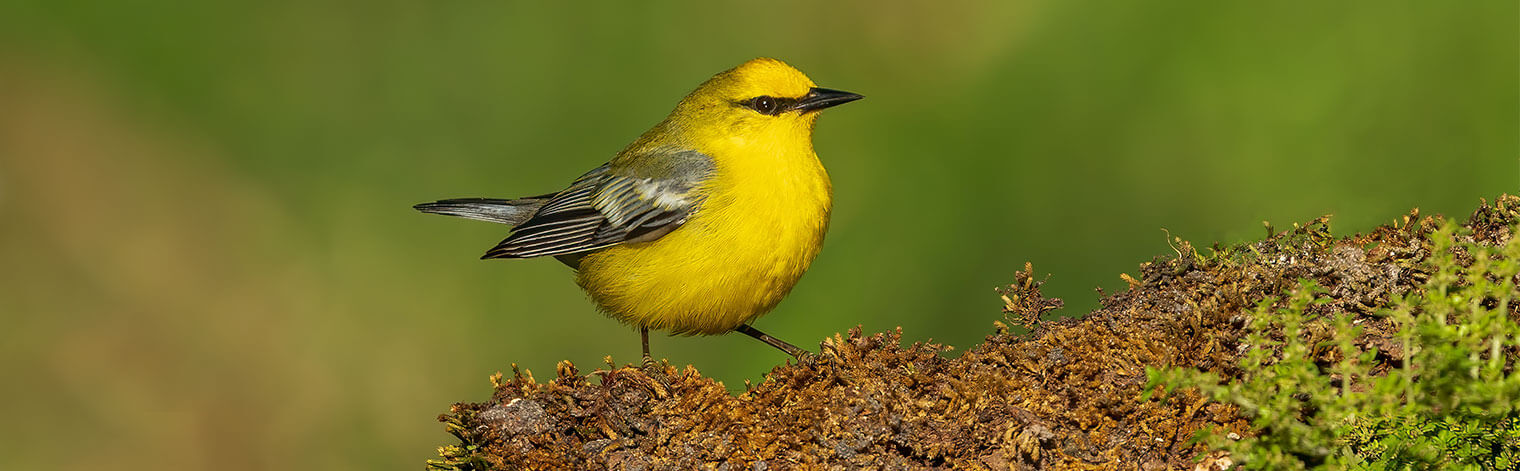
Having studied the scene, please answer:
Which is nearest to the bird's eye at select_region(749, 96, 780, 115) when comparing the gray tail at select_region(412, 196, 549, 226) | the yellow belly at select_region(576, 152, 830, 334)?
the yellow belly at select_region(576, 152, 830, 334)

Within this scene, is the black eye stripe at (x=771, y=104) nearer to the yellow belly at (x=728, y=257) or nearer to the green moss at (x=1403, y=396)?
the yellow belly at (x=728, y=257)

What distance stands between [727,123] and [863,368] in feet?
6.84

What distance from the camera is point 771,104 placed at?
468cm

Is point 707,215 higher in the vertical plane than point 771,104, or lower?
lower

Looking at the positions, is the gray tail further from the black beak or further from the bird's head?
the black beak

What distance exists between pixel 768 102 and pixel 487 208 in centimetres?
144

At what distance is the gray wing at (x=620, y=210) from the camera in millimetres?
4484

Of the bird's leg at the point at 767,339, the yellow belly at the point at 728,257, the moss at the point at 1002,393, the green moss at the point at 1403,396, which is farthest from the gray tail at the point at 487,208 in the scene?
the green moss at the point at 1403,396

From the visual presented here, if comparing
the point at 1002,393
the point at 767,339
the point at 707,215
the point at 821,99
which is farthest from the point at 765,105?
the point at 1002,393

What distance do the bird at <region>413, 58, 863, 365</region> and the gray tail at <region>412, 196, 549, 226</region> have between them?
232 millimetres

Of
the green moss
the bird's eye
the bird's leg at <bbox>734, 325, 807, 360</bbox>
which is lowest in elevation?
the green moss

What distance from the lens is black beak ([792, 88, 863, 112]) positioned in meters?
4.59

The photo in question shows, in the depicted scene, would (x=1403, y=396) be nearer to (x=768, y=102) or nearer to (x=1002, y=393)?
(x=1002, y=393)

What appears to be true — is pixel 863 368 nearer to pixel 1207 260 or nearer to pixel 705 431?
pixel 705 431
